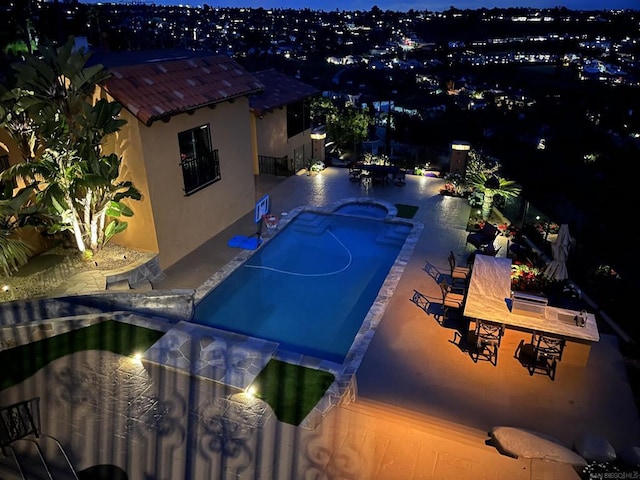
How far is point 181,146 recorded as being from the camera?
43.6 feet

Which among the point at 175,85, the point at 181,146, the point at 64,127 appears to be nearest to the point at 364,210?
the point at 181,146

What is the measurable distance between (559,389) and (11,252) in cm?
1136

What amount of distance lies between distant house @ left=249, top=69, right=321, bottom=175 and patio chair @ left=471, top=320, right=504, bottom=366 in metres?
13.8

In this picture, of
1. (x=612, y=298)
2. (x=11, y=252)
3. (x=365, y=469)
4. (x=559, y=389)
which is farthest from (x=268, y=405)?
(x=612, y=298)

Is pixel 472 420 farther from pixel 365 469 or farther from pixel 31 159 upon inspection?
pixel 31 159

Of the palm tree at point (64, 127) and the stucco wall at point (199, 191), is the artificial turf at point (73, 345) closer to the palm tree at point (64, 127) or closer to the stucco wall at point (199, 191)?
the palm tree at point (64, 127)

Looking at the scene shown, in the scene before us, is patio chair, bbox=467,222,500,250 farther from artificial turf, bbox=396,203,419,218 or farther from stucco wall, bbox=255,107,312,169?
stucco wall, bbox=255,107,312,169

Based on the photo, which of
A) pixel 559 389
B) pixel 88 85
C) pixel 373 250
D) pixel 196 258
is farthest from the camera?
pixel 373 250

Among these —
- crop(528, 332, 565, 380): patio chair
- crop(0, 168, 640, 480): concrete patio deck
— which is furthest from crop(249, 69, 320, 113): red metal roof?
crop(528, 332, 565, 380): patio chair

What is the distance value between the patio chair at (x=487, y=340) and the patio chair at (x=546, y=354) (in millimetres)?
654

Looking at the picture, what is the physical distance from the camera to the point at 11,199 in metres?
9.55

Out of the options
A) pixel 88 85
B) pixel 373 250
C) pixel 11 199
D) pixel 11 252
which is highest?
pixel 88 85

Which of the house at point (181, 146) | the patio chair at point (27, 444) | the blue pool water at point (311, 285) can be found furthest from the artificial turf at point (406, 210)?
the patio chair at point (27, 444)

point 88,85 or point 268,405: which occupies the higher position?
point 88,85
